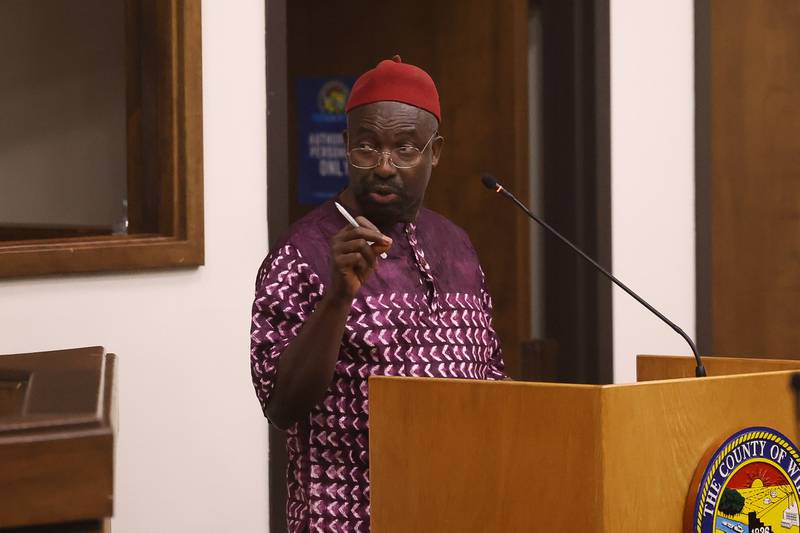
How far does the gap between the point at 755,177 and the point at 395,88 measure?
2.64 meters

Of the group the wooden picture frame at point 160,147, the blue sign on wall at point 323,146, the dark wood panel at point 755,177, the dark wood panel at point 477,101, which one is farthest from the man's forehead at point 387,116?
the dark wood panel at point 755,177

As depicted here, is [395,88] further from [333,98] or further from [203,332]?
[333,98]

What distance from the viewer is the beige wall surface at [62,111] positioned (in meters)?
3.88

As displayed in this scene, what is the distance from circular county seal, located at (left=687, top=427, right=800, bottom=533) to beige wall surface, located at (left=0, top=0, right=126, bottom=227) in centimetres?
252

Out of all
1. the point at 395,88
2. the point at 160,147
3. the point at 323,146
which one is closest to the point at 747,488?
the point at 395,88

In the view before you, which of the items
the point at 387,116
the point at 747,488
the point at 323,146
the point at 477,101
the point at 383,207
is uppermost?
the point at 477,101

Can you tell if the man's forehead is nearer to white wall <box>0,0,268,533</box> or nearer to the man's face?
the man's face

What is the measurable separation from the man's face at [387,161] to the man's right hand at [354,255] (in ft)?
0.76

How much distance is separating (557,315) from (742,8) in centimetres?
122

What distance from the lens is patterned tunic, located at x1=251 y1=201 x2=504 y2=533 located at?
185 cm

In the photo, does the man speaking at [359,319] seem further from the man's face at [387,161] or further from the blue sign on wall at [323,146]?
the blue sign on wall at [323,146]

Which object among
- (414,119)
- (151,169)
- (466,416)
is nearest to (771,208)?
(151,169)

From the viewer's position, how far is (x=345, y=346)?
185 centimetres

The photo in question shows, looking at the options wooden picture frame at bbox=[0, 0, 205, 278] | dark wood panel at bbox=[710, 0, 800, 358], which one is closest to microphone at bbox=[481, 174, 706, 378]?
wooden picture frame at bbox=[0, 0, 205, 278]
